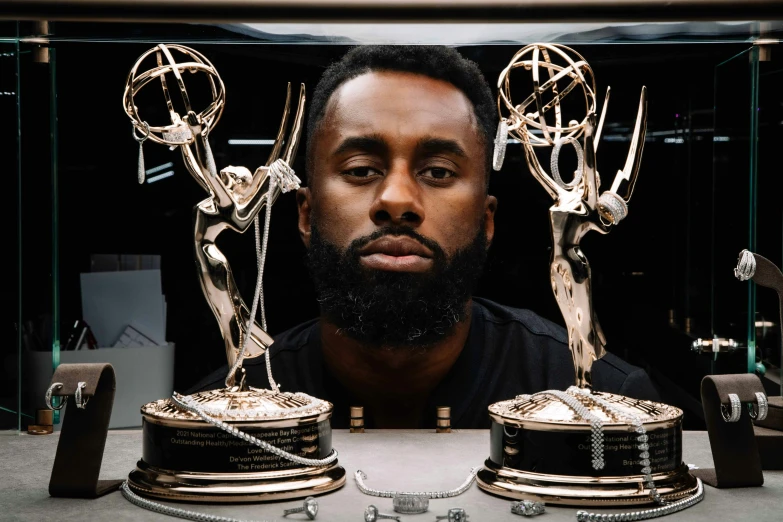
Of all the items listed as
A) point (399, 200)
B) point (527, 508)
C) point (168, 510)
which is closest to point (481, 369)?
point (399, 200)

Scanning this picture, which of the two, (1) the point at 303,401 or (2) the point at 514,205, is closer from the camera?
(1) the point at 303,401

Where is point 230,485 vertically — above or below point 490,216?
below

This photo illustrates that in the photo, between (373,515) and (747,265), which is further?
(747,265)

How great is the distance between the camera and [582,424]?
1.48 meters

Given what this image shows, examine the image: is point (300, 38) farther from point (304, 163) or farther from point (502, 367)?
point (502, 367)

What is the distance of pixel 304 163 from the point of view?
2.22 metres

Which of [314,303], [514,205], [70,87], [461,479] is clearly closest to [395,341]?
[314,303]

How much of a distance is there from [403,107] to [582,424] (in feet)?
3.23

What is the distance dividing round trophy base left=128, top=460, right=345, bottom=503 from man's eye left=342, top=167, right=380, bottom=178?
2.71 feet

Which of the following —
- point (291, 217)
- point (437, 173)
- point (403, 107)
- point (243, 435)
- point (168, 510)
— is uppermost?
point (403, 107)

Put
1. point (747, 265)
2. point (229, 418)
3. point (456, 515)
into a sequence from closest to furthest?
1. point (456, 515)
2. point (229, 418)
3. point (747, 265)

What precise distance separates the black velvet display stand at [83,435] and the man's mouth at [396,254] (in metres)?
0.76

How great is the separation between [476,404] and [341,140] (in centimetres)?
74

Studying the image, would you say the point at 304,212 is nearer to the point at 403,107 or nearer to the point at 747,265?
the point at 403,107
